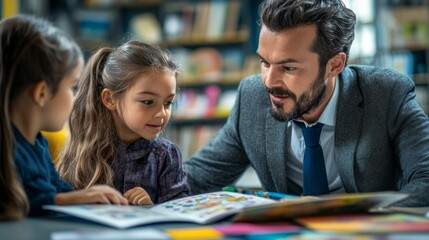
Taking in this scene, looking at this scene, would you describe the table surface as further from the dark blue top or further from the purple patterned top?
the purple patterned top

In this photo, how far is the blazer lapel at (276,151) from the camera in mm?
1825

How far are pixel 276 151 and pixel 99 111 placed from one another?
541 millimetres

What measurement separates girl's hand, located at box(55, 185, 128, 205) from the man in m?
0.64

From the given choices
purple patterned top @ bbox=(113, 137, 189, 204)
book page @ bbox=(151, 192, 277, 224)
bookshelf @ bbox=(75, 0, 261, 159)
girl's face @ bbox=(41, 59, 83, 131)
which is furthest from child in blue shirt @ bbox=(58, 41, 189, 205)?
bookshelf @ bbox=(75, 0, 261, 159)

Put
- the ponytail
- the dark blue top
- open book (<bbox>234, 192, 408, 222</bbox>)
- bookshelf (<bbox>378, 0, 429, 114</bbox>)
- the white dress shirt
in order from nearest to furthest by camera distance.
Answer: open book (<bbox>234, 192, 408, 222</bbox>), the dark blue top, the ponytail, the white dress shirt, bookshelf (<bbox>378, 0, 429, 114</bbox>)

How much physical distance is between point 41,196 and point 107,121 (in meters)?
0.49

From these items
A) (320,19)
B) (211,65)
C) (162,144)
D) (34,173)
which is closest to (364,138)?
(320,19)

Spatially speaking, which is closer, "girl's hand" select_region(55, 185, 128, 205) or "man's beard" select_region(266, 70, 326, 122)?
"girl's hand" select_region(55, 185, 128, 205)

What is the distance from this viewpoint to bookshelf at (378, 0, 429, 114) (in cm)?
484

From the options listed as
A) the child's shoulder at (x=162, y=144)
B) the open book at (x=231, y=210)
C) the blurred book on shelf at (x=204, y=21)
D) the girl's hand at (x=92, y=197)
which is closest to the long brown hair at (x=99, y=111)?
the child's shoulder at (x=162, y=144)

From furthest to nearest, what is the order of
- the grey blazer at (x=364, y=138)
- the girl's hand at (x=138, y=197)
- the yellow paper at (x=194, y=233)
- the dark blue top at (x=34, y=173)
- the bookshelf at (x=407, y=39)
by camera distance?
the bookshelf at (x=407, y=39), the grey blazer at (x=364, y=138), the girl's hand at (x=138, y=197), the dark blue top at (x=34, y=173), the yellow paper at (x=194, y=233)

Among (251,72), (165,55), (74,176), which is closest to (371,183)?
(165,55)

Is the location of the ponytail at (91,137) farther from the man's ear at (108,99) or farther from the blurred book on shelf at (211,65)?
the blurred book on shelf at (211,65)

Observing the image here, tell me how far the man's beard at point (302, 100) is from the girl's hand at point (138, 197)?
512mm
